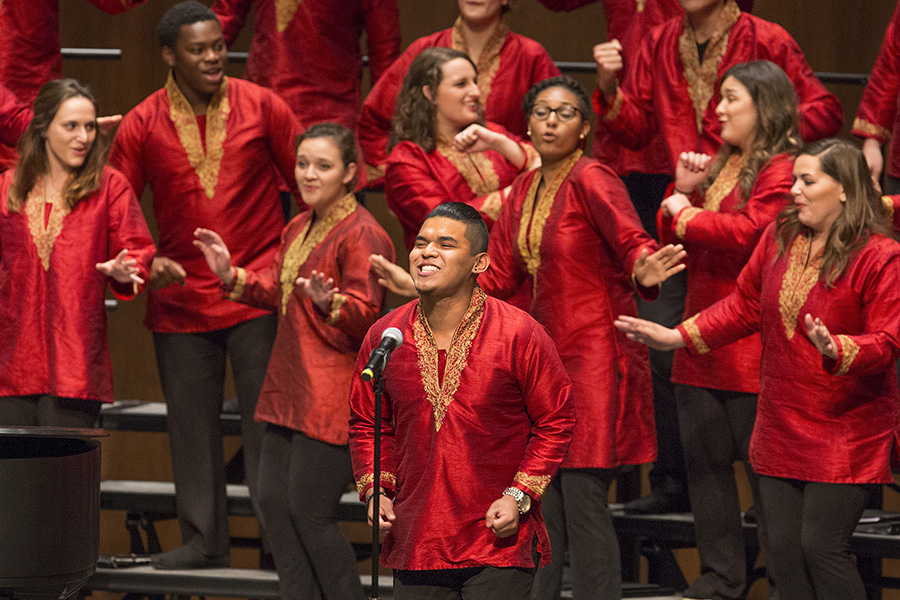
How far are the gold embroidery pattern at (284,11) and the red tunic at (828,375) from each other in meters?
2.06

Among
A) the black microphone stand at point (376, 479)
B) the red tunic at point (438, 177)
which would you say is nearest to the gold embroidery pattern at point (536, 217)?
the red tunic at point (438, 177)

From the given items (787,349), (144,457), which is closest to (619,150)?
(787,349)

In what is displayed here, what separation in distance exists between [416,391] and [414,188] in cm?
129

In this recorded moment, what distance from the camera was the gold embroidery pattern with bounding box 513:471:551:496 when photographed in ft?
8.59

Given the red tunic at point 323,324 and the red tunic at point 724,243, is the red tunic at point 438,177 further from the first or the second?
the red tunic at point 724,243

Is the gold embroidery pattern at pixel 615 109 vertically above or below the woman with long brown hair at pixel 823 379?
above

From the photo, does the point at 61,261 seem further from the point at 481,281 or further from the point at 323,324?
the point at 481,281

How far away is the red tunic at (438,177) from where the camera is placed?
3.88 metres

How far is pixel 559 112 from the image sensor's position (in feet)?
11.7

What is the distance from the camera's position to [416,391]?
2.71m

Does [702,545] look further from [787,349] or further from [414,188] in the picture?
[414,188]

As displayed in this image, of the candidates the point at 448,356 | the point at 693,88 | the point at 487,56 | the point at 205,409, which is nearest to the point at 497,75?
the point at 487,56

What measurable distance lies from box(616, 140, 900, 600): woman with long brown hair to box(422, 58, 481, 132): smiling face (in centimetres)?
93

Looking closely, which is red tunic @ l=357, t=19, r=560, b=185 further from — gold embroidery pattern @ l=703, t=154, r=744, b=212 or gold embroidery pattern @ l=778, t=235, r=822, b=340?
gold embroidery pattern @ l=778, t=235, r=822, b=340
